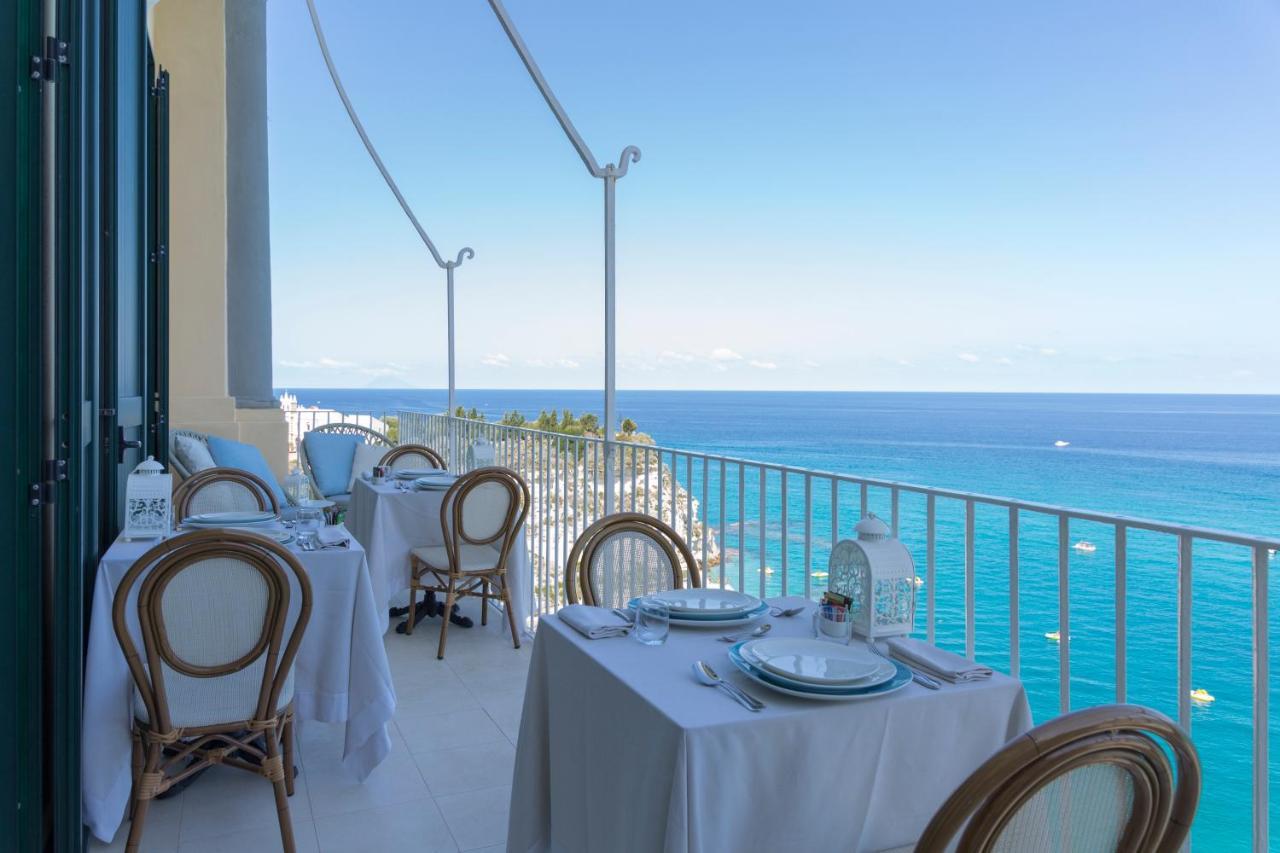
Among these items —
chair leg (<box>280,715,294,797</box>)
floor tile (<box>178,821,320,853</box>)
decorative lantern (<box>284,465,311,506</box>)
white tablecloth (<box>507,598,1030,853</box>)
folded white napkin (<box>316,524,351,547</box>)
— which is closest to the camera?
white tablecloth (<box>507,598,1030,853</box>)

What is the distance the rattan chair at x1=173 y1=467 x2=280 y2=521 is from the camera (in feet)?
12.4

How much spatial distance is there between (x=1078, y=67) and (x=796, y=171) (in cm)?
941

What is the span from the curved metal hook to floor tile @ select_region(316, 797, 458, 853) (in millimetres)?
2618

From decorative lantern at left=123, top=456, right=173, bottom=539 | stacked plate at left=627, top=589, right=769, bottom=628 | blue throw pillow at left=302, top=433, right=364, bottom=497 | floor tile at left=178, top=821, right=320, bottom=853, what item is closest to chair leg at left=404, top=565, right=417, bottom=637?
decorative lantern at left=123, top=456, right=173, bottom=539

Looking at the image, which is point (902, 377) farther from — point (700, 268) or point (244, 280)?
point (244, 280)

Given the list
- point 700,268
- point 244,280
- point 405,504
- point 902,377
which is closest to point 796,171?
point 700,268

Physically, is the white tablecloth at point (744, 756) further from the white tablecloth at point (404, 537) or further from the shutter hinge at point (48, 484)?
the white tablecloth at point (404, 537)

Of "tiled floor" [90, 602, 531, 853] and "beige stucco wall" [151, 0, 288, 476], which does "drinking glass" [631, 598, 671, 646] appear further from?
"beige stucco wall" [151, 0, 288, 476]

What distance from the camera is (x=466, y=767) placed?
2906mm

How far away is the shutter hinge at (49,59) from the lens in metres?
1.85

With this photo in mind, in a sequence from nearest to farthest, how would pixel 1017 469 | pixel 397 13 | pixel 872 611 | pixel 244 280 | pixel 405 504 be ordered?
pixel 872 611, pixel 405 504, pixel 244 280, pixel 397 13, pixel 1017 469

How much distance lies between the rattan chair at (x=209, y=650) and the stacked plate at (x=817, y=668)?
1.21 meters

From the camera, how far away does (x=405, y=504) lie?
14.5 ft

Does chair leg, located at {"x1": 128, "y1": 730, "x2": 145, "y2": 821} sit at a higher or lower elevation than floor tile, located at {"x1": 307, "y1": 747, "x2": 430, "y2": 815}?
higher
